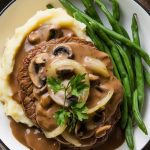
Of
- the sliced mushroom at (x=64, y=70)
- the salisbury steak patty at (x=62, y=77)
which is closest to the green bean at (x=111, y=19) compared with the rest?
the salisbury steak patty at (x=62, y=77)

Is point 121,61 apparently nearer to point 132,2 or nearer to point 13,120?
point 132,2

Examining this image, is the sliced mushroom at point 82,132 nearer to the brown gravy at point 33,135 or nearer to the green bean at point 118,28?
the brown gravy at point 33,135

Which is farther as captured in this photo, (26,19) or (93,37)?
(26,19)

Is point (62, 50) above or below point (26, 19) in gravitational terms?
below

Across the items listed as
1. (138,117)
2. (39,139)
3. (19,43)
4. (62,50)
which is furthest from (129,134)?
(19,43)

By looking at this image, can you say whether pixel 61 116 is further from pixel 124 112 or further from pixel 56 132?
pixel 124 112

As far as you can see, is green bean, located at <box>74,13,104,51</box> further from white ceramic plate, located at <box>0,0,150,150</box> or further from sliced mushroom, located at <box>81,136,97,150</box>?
sliced mushroom, located at <box>81,136,97,150</box>

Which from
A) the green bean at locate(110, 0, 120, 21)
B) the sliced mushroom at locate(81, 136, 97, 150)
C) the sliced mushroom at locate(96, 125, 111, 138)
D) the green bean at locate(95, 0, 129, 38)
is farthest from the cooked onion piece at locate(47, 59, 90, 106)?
the green bean at locate(110, 0, 120, 21)
